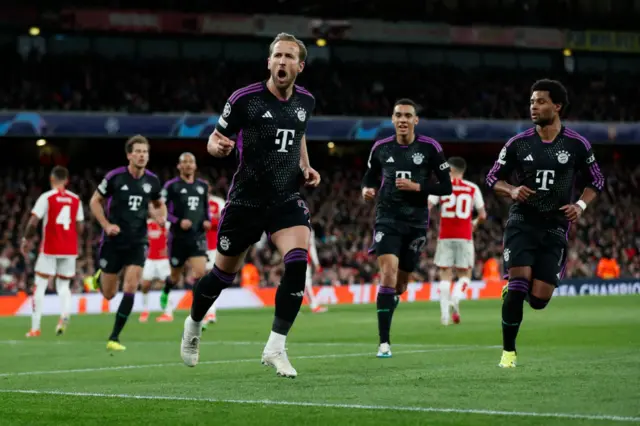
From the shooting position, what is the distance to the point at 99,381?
9.84 meters

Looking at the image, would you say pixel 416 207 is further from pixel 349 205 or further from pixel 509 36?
pixel 509 36

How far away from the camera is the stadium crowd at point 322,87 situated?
36219 millimetres

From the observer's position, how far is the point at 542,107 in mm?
10484

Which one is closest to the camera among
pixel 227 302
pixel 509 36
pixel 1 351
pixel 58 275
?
pixel 1 351

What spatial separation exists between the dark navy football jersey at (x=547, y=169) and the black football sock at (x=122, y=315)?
551cm

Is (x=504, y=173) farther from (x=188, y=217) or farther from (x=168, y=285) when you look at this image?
(x=168, y=285)

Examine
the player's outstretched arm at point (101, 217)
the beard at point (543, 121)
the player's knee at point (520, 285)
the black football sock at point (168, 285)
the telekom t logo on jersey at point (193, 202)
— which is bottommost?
the black football sock at point (168, 285)

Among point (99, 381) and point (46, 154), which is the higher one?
point (46, 154)

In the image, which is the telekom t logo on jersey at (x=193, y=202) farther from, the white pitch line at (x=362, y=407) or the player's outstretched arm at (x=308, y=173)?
the white pitch line at (x=362, y=407)

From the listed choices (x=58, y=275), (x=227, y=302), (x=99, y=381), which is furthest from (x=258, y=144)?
(x=227, y=302)

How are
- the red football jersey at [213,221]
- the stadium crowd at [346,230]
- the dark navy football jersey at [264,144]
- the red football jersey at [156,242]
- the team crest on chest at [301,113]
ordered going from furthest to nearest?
1. the stadium crowd at [346,230]
2. the red football jersey at [156,242]
3. the red football jersey at [213,221]
4. the team crest on chest at [301,113]
5. the dark navy football jersey at [264,144]

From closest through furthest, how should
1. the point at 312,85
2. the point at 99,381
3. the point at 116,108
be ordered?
the point at 99,381 < the point at 116,108 < the point at 312,85

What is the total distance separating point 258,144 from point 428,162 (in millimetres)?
4356

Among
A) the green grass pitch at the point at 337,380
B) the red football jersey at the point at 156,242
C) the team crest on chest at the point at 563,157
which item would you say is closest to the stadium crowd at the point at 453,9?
the red football jersey at the point at 156,242
